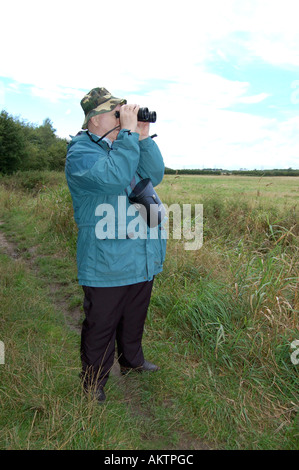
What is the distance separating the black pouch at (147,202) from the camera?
2039 mm

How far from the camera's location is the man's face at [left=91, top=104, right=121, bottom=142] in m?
2.02

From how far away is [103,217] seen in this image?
1.96 m

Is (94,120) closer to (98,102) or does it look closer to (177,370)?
(98,102)

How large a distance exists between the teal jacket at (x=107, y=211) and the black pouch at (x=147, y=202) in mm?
43

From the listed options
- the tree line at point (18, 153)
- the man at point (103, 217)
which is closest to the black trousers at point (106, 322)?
the man at point (103, 217)

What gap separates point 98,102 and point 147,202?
0.66 metres

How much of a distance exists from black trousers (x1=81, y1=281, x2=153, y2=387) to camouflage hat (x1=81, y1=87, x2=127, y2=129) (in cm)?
105

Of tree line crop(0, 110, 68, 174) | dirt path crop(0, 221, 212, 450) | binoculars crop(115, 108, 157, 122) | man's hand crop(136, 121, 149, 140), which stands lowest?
dirt path crop(0, 221, 212, 450)

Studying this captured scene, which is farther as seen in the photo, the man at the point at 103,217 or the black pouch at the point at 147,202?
the black pouch at the point at 147,202

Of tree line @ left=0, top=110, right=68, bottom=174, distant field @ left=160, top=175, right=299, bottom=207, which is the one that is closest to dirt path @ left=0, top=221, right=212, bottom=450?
distant field @ left=160, top=175, right=299, bottom=207

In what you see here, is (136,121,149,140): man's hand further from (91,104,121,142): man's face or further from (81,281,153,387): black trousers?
(81,281,153,387): black trousers

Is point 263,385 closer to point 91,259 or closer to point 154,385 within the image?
point 154,385

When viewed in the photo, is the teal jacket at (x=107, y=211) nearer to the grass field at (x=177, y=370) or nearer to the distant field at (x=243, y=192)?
the grass field at (x=177, y=370)
